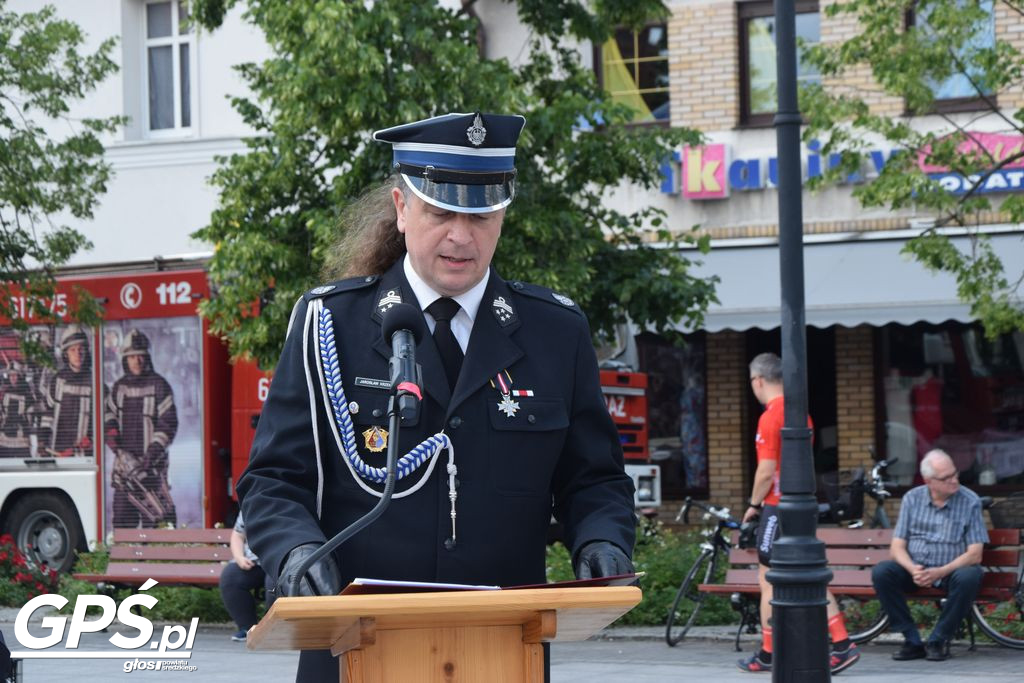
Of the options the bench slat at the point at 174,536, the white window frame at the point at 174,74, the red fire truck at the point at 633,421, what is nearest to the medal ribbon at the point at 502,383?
the bench slat at the point at 174,536

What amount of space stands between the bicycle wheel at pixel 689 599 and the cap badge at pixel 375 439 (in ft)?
31.2

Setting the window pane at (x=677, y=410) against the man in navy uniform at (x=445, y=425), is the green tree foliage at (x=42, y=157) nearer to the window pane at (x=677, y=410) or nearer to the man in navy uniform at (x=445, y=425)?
the window pane at (x=677, y=410)

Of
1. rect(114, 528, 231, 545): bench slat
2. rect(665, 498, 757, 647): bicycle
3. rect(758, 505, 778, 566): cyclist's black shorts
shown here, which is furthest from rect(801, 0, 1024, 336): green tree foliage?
rect(114, 528, 231, 545): bench slat

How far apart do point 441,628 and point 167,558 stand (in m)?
A: 12.4

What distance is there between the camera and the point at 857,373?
20.9m

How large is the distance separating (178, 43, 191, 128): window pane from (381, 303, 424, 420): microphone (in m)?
21.4

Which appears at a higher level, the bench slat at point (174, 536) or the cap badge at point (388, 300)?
the cap badge at point (388, 300)

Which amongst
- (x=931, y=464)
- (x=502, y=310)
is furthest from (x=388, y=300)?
(x=931, y=464)

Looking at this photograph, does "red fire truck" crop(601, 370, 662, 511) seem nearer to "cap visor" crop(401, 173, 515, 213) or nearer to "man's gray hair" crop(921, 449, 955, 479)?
"man's gray hair" crop(921, 449, 955, 479)

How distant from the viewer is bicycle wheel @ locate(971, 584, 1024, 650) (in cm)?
1213

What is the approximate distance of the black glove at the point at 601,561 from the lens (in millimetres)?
3416

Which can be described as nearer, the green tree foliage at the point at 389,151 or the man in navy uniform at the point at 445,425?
the man in navy uniform at the point at 445,425

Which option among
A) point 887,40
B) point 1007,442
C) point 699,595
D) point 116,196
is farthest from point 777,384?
point 116,196

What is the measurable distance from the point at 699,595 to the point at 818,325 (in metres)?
6.10
